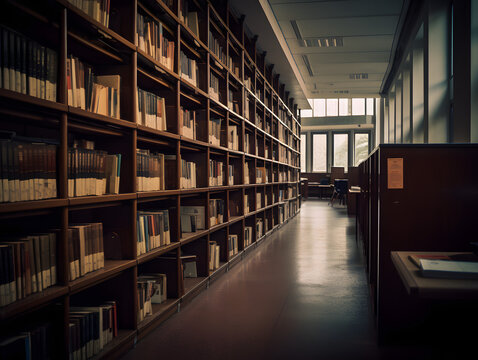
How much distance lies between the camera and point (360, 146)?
16609mm

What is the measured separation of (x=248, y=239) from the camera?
5.31 metres

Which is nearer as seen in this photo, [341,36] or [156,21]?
[156,21]

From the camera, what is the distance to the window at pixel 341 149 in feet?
55.0

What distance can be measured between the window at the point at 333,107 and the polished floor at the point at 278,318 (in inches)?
509

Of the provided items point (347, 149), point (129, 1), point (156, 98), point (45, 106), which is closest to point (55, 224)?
point (45, 106)

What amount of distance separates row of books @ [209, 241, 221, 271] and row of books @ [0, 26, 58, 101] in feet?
7.80

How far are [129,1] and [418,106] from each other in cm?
522

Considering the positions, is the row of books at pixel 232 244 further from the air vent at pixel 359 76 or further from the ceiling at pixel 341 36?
the air vent at pixel 359 76

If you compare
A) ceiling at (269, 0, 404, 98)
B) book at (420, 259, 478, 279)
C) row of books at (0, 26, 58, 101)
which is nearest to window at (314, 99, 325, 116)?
ceiling at (269, 0, 404, 98)

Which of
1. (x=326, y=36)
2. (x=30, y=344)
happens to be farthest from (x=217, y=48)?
(x=326, y=36)

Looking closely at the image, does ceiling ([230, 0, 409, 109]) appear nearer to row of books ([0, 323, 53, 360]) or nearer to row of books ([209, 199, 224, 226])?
row of books ([209, 199, 224, 226])

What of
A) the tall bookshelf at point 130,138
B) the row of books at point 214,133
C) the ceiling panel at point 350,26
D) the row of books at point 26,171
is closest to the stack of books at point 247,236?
the tall bookshelf at point 130,138

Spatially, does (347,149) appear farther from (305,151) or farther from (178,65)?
(178,65)

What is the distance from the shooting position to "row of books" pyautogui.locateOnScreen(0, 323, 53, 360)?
149 cm
